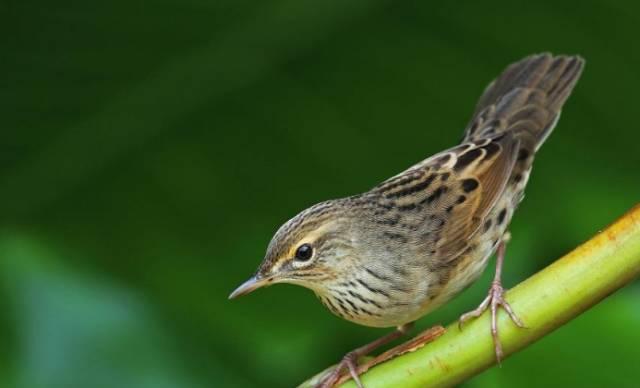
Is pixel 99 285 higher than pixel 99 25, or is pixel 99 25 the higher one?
pixel 99 25

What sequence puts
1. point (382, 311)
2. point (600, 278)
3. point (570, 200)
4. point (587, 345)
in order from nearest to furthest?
point (600, 278), point (382, 311), point (587, 345), point (570, 200)

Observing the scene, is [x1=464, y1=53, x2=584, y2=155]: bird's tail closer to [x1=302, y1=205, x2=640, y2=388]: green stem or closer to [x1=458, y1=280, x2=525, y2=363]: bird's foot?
[x1=458, y1=280, x2=525, y2=363]: bird's foot

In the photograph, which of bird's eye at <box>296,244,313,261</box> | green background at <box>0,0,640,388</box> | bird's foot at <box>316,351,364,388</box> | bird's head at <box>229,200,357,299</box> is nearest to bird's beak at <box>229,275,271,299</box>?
bird's head at <box>229,200,357,299</box>

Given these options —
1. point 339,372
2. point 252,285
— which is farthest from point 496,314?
point 252,285

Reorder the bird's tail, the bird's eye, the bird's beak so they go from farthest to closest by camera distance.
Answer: the bird's tail < the bird's eye < the bird's beak

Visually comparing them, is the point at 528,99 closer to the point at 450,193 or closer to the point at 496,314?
the point at 450,193

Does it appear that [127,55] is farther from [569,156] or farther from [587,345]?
[587,345]

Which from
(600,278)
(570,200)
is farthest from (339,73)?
(600,278)

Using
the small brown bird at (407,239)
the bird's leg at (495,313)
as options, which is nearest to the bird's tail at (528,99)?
the small brown bird at (407,239)
